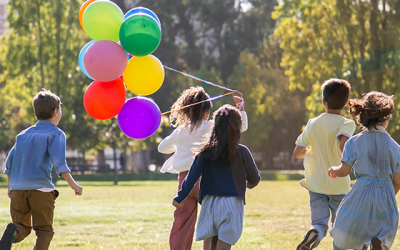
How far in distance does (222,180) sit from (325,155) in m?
1.06

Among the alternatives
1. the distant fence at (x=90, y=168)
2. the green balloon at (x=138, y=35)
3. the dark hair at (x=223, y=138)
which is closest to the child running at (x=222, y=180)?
the dark hair at (x=223, y=138)

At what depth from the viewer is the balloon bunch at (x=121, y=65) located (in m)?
5.09

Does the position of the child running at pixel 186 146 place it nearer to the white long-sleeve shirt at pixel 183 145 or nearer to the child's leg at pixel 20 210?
the white long-sleeve shirt at pixel 183 145

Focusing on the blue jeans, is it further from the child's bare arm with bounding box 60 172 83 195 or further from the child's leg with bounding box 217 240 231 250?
the child's bare arm with bounding box 60 172 83 195

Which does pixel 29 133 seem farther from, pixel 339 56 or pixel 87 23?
pixel 339 56

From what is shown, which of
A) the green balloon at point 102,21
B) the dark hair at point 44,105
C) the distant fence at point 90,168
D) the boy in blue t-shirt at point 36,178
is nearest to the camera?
the boy in blue t-shirt at point 36,178

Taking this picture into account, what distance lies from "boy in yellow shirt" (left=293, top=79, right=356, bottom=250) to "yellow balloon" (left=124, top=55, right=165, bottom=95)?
172 cm

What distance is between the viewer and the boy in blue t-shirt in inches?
181


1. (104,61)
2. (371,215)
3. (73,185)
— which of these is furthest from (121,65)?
(371,215)

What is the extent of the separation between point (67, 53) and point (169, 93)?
524 inches

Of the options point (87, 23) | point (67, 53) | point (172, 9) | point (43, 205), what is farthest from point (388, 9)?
point (172, 9)

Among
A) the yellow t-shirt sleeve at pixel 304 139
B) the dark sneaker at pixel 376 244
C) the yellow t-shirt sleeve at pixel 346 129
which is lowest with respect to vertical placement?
the dark sneaker at pixel 376 244

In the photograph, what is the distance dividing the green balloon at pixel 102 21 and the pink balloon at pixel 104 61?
0.20m

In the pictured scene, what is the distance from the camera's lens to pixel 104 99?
5141mm
